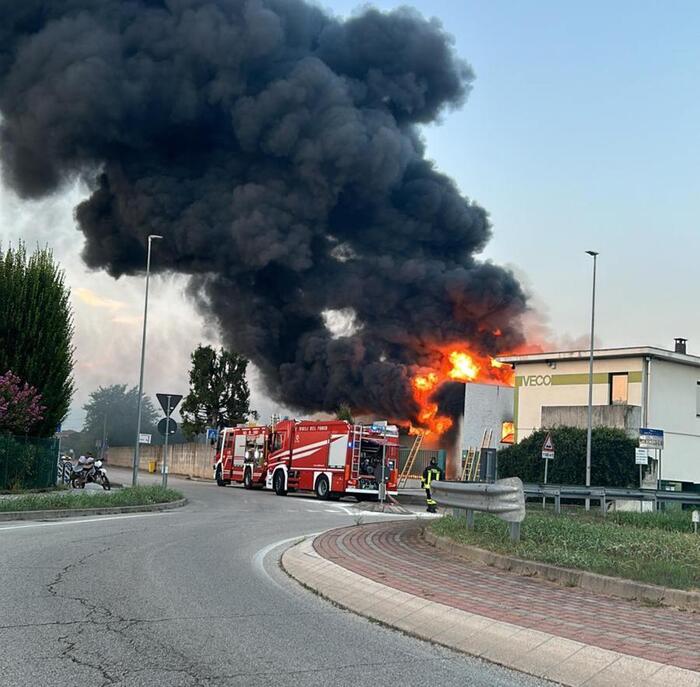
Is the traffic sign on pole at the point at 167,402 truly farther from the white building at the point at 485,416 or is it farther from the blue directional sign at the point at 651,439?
the white building at the point at 485,416

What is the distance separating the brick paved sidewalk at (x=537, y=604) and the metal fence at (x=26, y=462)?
16.8 m

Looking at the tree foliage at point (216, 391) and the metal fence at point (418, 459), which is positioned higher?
the tree foliage at point (216, 391)

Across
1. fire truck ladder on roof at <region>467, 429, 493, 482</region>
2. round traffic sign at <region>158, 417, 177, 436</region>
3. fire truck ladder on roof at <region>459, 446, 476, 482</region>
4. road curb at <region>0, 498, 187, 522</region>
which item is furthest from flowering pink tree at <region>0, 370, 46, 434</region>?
fire truck ladder on roof at <region>459, 446, 476, 482</region>

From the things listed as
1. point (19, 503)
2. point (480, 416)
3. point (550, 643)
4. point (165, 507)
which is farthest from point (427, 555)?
point (480, 416)

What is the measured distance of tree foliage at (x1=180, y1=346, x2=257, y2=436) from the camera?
56.4 meters

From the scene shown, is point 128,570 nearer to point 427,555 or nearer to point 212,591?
point 212,591

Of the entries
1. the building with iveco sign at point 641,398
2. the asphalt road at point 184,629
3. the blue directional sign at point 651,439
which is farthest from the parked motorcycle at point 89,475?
the building with iveco sign at point 641,398

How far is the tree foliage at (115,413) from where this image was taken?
363 feet

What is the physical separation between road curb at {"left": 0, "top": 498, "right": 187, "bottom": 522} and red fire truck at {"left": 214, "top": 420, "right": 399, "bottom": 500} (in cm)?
885

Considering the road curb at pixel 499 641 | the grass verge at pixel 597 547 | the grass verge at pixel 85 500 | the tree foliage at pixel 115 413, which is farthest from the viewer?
the tree foliage at pixel 115 413

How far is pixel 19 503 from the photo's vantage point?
18672mm

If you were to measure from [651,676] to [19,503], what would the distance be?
15928 mm

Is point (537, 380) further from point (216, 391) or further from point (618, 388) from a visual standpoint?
point (216, 391)

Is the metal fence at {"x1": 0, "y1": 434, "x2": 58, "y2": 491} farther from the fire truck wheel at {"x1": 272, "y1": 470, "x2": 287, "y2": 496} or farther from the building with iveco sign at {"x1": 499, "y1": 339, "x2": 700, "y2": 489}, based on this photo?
the building with iveco sign at {"x1": 499, "y1": 339, "x2": 700, "y2": 489}
